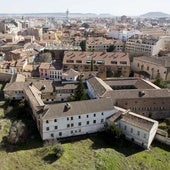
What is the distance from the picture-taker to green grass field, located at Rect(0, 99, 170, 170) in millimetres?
44844

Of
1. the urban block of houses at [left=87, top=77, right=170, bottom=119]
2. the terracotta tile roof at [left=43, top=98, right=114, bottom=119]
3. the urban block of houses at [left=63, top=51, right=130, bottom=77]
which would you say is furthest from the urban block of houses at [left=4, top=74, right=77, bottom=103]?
the urban block of houses at [left=63, top=51, right=130, bottom=77]

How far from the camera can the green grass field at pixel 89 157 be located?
1766 inches

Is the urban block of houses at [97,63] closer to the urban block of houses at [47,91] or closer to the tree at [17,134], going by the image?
the urban block of houses at [47,91]

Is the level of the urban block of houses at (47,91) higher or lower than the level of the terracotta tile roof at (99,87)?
lower

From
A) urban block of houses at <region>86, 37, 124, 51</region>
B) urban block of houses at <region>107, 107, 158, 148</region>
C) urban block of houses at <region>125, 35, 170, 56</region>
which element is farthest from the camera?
urban block of houses at <region>86, 37, 124, 51</region>

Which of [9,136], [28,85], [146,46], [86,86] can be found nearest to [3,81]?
[28,85]

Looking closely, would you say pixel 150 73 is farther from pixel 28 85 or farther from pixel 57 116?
pixel 57 116

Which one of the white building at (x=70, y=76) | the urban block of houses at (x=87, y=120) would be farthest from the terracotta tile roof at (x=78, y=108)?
the white building at (x=70, y=76)

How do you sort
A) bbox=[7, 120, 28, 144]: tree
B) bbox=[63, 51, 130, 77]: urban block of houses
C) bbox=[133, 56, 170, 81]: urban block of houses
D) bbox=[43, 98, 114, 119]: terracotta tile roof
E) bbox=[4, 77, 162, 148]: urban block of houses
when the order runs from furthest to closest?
bbox=[63, 51, 130, 77]: urban block of houses
bbox=[133, 56, 170, 81]: urban block of houses
bbox=[43, 98, 114, 119]: terracotta tile roof
bbox=[4, 77, 162, 148]: urban block of houses
bbox=[7, 120, 28, 144]: tree

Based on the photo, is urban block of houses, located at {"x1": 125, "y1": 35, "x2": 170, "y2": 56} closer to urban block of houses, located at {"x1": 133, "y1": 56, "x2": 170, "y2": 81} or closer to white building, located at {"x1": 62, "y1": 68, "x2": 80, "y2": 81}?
urban block of houses, located at {"x1": 133, "y1": 56, "x2": 170, "y2": 81}

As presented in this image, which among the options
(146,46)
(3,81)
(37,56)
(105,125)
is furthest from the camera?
(146,46)

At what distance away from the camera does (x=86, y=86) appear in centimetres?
7119

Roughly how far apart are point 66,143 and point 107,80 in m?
26.7

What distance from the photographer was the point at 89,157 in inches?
1852
